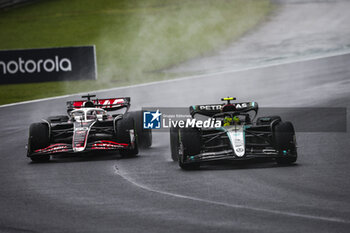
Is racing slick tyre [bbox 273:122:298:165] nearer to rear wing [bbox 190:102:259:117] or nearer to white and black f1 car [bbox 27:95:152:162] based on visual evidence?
rear wing [bbox 190:102:259:117]

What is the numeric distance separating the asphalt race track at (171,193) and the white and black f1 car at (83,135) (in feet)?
0.94

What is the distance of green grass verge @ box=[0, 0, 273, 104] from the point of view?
3077cm

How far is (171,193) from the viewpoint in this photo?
9.70m

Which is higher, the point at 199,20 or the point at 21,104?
the point at 199,20

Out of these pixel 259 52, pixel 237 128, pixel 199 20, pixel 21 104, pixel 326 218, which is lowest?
pixel 326 218

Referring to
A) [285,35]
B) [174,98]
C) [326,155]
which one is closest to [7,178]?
[326,155]

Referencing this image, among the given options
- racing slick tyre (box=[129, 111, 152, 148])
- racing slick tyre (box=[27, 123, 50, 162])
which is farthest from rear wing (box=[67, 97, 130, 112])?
racing slick tyre (box=[27, 123, 50, 162])

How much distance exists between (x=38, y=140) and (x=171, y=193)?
4.86m

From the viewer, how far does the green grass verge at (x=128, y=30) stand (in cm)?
3077

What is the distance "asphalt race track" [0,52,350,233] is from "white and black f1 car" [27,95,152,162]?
29 centimetres

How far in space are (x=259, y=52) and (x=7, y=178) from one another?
22050 mm

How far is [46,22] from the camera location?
42375 mm

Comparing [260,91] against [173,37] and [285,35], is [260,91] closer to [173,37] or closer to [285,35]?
[285,35]

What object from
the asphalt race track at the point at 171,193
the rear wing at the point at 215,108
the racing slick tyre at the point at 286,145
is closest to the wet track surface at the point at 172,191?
the asphalt race track at the point at 171,193
